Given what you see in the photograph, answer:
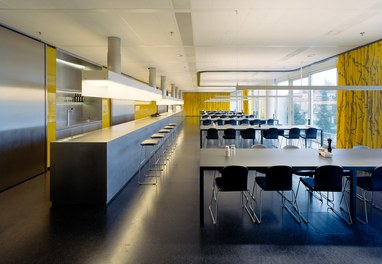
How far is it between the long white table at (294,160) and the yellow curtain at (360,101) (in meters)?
1.99

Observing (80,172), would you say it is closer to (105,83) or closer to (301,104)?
(105,83)

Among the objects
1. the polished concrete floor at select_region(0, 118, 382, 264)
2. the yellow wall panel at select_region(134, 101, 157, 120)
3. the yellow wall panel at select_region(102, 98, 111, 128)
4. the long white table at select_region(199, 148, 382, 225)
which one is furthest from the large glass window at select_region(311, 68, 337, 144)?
the yellow wall panel at select_region(134, 101, 157, 120)

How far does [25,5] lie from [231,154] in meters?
3.08

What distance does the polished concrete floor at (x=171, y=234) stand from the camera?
7.52ft

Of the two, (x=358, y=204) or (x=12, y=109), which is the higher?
(x=12, y=109)

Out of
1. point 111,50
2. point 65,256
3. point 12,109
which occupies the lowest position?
point 65,256

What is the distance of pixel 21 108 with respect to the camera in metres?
4.34

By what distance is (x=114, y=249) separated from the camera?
240 centimetres

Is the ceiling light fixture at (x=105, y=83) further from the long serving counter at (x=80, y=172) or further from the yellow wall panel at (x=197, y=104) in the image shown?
the yellow wall panel at (x=197, y=104)

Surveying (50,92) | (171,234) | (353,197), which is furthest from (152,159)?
(353,197)

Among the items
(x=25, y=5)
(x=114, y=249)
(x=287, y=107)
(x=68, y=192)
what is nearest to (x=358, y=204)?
(x=114, y=249)

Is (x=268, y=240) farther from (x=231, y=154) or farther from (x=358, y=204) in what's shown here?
(x=358, y=204)

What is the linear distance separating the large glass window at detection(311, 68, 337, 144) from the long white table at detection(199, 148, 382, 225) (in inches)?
162

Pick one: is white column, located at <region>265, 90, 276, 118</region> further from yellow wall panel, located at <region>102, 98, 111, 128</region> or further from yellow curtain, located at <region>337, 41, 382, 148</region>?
yellow wall panel, located at <region>102, 98, 111, 128</region>
